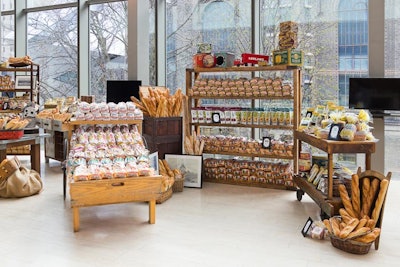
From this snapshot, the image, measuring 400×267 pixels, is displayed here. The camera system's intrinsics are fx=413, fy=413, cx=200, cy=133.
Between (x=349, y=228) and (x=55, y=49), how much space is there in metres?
8.03

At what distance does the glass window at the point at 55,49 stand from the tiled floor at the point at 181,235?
181 inches

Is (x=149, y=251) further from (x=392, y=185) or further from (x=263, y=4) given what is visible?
(x=263, y=4)

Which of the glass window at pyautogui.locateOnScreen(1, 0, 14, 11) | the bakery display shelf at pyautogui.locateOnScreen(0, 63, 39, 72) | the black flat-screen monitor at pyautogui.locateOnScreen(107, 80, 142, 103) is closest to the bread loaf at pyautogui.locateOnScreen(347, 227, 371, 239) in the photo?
the black flat-screen monitor at pyautogui.locateOnScreen(107, 80, 142, 103)

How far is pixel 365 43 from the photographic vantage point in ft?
21.4

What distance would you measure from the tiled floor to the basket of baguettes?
0.33 feet

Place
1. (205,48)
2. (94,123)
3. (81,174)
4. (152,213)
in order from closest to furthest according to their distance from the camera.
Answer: (81,174)
(152,213)
(94,123)
(205,48)

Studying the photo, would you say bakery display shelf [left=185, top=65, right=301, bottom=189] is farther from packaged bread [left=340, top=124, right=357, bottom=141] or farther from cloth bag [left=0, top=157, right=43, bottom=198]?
cloth bag [left=0, top=157, right=43, bottom=198]

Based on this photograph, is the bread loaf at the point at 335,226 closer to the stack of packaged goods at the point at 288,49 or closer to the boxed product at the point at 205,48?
the stack of packaged goods at the point at 288,49

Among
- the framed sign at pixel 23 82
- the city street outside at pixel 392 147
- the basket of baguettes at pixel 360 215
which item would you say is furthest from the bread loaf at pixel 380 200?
the framed sign at pixel 23 82

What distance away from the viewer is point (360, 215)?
3635 millimetres

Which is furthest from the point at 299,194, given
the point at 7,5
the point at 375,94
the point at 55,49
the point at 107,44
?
the point at 7,5

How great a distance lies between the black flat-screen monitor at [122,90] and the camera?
7328 mm

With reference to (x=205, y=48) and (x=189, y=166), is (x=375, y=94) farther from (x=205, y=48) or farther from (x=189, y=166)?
(x=189, y=166)

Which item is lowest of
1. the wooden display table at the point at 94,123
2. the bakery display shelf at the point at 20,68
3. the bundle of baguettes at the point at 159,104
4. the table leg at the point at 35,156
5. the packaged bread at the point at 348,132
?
the table leg at the point at 35,156
